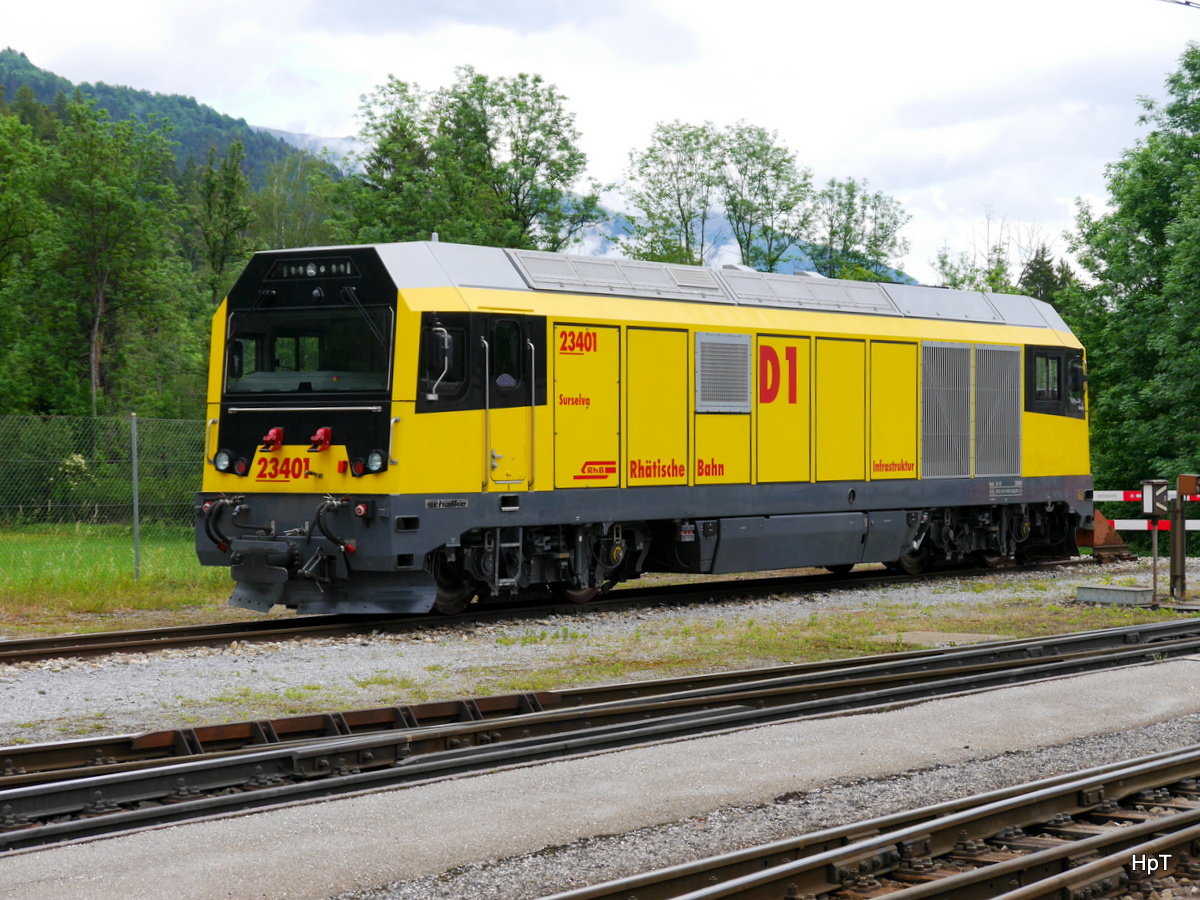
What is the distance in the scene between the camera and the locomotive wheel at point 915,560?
19.2m

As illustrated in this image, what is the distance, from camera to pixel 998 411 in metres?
19.2

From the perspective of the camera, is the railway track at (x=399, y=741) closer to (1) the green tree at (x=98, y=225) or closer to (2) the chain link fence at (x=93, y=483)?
(2) the chain link fence at (x=93, y=483)

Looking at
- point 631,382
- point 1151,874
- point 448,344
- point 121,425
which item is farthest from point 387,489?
point 1151,874

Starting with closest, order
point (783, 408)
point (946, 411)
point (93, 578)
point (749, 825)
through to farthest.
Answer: point (749, 825)
point (93, 578)
point (783, 408)
point (946, 411)

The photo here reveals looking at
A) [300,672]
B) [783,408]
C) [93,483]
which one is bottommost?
[300,672]

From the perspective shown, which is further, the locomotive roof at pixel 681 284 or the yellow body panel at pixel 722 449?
the yellow body panel at pixel 722 449

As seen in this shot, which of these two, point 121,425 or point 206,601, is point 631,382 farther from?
point 121,425

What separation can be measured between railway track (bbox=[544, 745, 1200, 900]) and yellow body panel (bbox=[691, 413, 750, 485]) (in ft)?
29.5

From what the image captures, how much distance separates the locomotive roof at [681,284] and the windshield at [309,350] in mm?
627

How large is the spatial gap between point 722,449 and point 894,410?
324cm

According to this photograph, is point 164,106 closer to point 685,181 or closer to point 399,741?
point 685,181

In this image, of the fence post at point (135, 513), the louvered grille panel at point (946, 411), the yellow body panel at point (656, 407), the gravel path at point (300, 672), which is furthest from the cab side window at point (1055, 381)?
the fence post at point (135, 513)

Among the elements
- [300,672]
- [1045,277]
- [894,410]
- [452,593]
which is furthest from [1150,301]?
[1045,277]

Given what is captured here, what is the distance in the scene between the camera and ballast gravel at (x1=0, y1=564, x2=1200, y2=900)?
5.48m
